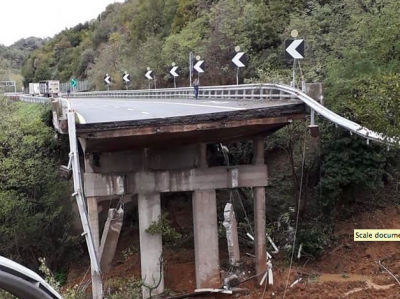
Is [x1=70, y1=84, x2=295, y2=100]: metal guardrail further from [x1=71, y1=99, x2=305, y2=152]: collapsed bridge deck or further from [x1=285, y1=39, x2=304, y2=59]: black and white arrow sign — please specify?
[x1=71, y1=99, x2=305, y2=152]: collapsed bridge deck

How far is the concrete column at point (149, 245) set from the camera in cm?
1443

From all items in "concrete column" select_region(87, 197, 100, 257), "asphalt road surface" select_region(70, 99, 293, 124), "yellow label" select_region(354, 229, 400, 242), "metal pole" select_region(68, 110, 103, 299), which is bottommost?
"yellow label" select_region(354, 229, 400, 242)

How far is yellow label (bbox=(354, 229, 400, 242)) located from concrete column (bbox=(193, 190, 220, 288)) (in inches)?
208

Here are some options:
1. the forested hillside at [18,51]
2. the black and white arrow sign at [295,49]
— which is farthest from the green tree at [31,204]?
the forested hillside at [18,51]

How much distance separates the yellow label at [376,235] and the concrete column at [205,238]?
5.27 meters

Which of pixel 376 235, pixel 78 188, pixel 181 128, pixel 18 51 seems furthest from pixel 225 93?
pixel 18 51

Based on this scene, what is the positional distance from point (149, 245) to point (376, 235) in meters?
7.88

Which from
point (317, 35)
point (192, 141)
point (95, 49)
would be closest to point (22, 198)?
point (192, 141)

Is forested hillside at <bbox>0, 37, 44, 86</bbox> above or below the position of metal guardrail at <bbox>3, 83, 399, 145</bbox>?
above

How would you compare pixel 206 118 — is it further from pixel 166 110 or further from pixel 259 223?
pixel 166 110

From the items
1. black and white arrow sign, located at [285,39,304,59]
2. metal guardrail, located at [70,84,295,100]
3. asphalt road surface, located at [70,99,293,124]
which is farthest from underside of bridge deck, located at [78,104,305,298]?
metal guardrail, located at [70,84,295,100]

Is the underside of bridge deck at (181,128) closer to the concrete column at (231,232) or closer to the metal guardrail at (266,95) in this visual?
the metal guardrail at (266,95)

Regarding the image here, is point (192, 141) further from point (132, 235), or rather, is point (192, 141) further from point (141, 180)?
point (132, 235)

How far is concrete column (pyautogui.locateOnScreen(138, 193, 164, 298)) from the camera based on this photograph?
14.4m
